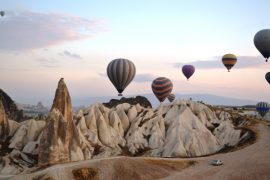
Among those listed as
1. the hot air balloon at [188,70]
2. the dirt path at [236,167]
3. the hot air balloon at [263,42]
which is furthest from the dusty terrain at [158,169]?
the hot air balloon at [188,70]

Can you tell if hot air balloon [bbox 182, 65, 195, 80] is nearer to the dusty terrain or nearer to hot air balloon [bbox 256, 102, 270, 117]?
hot air balloon [bbox 256, 102, 270, 117]

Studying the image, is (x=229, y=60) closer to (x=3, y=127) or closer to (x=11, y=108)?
(x=3, y=127)

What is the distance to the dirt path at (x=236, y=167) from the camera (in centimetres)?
4538

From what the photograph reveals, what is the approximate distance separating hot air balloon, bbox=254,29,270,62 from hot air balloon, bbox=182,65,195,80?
3991 cm

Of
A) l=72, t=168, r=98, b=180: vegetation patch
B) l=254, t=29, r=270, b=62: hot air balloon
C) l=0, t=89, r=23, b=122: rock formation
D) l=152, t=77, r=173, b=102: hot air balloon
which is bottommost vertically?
l=72, t=168, r=98, b=180: vegetation patch

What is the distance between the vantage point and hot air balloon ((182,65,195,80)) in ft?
427

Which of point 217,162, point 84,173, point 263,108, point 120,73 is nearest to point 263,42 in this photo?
point 120,73

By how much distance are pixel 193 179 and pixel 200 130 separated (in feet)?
148

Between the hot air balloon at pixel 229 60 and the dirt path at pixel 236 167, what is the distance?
52339 mm

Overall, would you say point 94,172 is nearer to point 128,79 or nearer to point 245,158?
point 245,158

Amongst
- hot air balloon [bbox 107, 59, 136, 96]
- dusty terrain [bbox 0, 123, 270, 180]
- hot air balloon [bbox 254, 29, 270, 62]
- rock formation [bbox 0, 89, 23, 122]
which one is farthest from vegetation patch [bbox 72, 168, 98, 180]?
rock formation [bbox 0, 89, 23, 122]

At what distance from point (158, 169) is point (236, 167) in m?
10.3

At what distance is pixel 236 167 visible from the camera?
49.1 m

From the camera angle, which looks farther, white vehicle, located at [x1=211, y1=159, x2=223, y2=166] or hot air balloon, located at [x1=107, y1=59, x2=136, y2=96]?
hot air balloon, located at [x1=107, y1=59, x2=136, y2=96]
